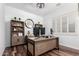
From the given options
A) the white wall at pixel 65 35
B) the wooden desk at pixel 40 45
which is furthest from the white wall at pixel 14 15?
the wooden desk at pixel 40 45

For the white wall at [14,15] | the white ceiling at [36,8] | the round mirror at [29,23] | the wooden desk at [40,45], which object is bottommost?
the wooden desk at [40,45]

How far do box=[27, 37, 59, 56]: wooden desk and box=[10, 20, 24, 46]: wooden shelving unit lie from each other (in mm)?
190

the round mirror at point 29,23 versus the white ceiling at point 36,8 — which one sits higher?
the white ceiling at point 36,8

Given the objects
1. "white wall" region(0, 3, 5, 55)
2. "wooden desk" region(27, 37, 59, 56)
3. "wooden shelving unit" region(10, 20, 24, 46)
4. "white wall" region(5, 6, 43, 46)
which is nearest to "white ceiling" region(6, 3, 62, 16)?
"white wall" region(5, 6, 43, 46)

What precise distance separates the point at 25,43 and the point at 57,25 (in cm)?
75

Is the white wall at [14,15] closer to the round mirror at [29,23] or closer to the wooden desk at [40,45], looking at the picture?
the round mirror at [29,23]

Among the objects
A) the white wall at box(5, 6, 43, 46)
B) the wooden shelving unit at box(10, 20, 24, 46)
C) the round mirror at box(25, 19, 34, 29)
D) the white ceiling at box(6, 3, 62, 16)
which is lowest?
the wooden shelving unit at box(10, 20, 24, 46)

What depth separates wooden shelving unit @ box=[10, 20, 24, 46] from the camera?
143 centimetres

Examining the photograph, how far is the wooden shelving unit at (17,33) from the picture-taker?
143 centimetres

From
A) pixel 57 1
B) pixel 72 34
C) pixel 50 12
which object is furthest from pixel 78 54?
pixel 57 1

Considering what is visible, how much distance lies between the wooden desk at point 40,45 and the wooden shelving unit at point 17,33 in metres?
0.19

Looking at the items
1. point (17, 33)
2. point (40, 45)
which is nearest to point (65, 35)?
point (40, 45)

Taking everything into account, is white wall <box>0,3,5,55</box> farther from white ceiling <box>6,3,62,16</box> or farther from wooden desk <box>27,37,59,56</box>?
wooden desk <box>27,37,59,56</box>

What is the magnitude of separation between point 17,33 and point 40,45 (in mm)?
560
